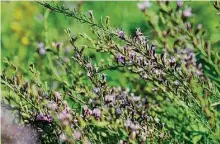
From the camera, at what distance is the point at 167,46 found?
5.31 feet

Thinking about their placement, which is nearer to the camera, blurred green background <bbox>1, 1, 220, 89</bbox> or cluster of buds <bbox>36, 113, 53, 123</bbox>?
cluster of buds <bbox>36, 113, 53, 123</bbox>

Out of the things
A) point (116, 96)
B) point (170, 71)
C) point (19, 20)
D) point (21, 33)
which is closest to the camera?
point (170, 71)

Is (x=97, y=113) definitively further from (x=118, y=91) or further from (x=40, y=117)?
(x=118, y=91)

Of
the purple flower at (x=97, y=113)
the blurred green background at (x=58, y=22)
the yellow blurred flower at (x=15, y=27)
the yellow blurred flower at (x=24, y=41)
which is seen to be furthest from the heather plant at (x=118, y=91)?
the yellow blurred flower at (x=15, y=27)

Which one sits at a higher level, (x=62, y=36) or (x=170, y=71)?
(x=62, y=36)

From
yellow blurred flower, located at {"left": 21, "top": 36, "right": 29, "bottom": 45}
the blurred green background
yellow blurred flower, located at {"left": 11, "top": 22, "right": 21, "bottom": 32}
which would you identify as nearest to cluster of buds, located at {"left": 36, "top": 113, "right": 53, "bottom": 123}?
the blurred green background

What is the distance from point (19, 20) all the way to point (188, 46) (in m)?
2.13

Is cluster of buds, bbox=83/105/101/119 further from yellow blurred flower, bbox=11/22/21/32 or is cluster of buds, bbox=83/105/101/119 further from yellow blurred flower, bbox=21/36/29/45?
yellow blurred flower, bbox=11/22/21/32

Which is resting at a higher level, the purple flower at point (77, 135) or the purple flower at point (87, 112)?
the purple flower at point (87, 112)

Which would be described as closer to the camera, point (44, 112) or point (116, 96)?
point (44, 112)

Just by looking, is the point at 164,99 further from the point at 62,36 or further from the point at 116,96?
the point at 62,36

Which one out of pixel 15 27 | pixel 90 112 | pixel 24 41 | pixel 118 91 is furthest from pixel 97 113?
pixel 15 27

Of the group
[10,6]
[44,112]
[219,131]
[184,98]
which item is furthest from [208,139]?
[10,6]

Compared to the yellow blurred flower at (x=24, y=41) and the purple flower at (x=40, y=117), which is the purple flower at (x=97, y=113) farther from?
the yellow blurred flower at (x=24, y=41)
